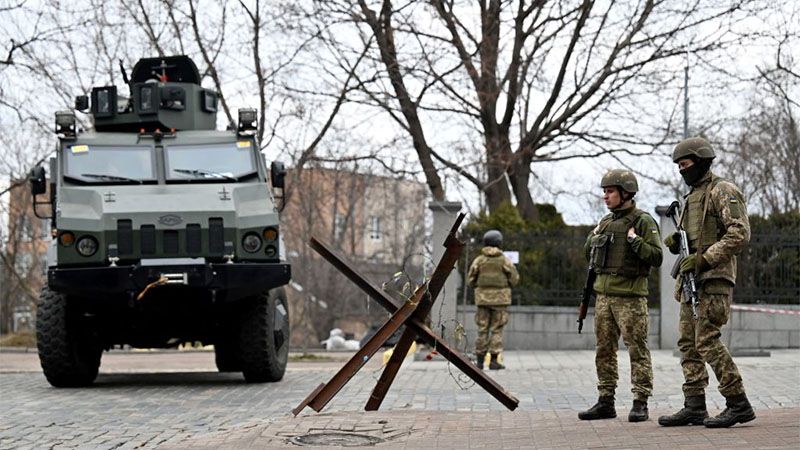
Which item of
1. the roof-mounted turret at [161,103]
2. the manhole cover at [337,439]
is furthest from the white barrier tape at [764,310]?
the manhole cover at [337,439]

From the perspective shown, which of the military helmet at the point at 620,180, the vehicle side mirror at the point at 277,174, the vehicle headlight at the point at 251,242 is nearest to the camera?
the military helmet at the point at 620,180

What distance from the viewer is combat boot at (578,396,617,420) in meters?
9.66

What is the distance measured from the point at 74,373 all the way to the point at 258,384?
1.96 m

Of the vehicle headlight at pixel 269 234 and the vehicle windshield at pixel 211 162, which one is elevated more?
the vehicle windshield at pixel 211 162

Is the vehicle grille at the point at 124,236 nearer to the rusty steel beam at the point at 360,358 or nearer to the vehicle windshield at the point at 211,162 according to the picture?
the vehicle windshield at the point at 211,162

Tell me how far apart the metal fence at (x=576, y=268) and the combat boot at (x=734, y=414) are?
13.0 m

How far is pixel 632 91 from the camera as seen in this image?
26000 millimetres

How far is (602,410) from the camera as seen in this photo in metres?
9.68

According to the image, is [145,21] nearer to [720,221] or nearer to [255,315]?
[255,315]

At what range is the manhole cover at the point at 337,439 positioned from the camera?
349 inches

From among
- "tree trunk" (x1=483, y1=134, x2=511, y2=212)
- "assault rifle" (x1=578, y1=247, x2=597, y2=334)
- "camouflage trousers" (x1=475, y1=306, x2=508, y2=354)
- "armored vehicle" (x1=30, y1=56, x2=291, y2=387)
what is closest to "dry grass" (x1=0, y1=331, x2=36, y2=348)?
"tree trunk" (x1=483, y1=134, x2=511, y2=212)

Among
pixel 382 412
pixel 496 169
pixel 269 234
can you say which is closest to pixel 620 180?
pixel 382 412

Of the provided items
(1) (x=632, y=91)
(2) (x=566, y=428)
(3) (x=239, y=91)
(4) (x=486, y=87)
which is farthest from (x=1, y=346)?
(2) (x=566, y=428)

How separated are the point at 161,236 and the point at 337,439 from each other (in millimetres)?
5178
